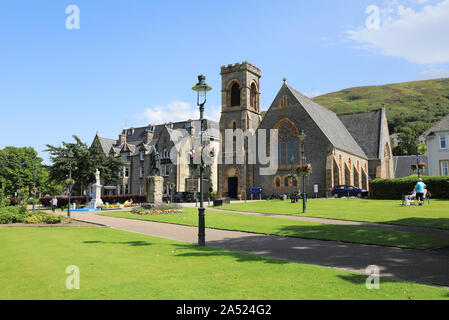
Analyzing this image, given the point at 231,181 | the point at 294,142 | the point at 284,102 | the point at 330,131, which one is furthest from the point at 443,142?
the point at 231,181

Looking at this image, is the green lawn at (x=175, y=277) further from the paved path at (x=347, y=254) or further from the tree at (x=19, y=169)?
the tree at (x=19, y=169)

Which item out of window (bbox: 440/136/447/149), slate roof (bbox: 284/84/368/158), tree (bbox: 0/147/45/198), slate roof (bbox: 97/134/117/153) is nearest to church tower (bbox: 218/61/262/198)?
slate roof (bbox: 284/84/368/158)

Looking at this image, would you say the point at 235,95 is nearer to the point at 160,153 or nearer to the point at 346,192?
the point at 160,153

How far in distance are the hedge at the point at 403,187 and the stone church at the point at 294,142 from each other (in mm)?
4981

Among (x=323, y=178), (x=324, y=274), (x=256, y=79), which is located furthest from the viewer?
(x=256, y=79)

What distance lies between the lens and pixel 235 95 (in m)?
54.4

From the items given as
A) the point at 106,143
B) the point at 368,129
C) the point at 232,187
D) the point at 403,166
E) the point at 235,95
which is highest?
the point at 235,95

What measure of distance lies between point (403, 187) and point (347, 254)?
101 ft

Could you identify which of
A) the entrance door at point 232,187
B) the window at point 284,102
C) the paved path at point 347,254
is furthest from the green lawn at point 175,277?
the entrance door at point 232,187

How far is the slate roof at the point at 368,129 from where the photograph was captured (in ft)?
185

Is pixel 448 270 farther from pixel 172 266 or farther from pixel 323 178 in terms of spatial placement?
pixel 323 178
